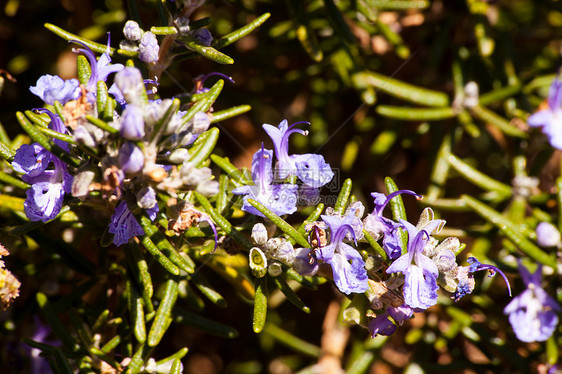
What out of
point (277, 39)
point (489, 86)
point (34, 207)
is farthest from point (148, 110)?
point (489, 86)

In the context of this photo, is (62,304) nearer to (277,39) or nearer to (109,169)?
(109,169)

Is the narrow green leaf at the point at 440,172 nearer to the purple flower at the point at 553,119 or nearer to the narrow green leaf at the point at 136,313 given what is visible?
the purple flower at the point at 553,119

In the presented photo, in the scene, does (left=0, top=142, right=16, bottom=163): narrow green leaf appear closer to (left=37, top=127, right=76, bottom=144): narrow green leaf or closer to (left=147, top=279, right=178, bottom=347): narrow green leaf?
(left=37, top=127, right=76, bottom=144): narrow green leaf

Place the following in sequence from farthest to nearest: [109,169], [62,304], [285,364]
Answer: [285,364], [62,304], [109,169]

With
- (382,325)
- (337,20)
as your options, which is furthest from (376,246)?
(337,20)

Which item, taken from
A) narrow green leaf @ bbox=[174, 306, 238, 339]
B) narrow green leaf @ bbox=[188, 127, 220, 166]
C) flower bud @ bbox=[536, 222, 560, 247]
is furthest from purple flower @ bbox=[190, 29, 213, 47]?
flower bud @ bbox=[536, 222, 560, 247]
